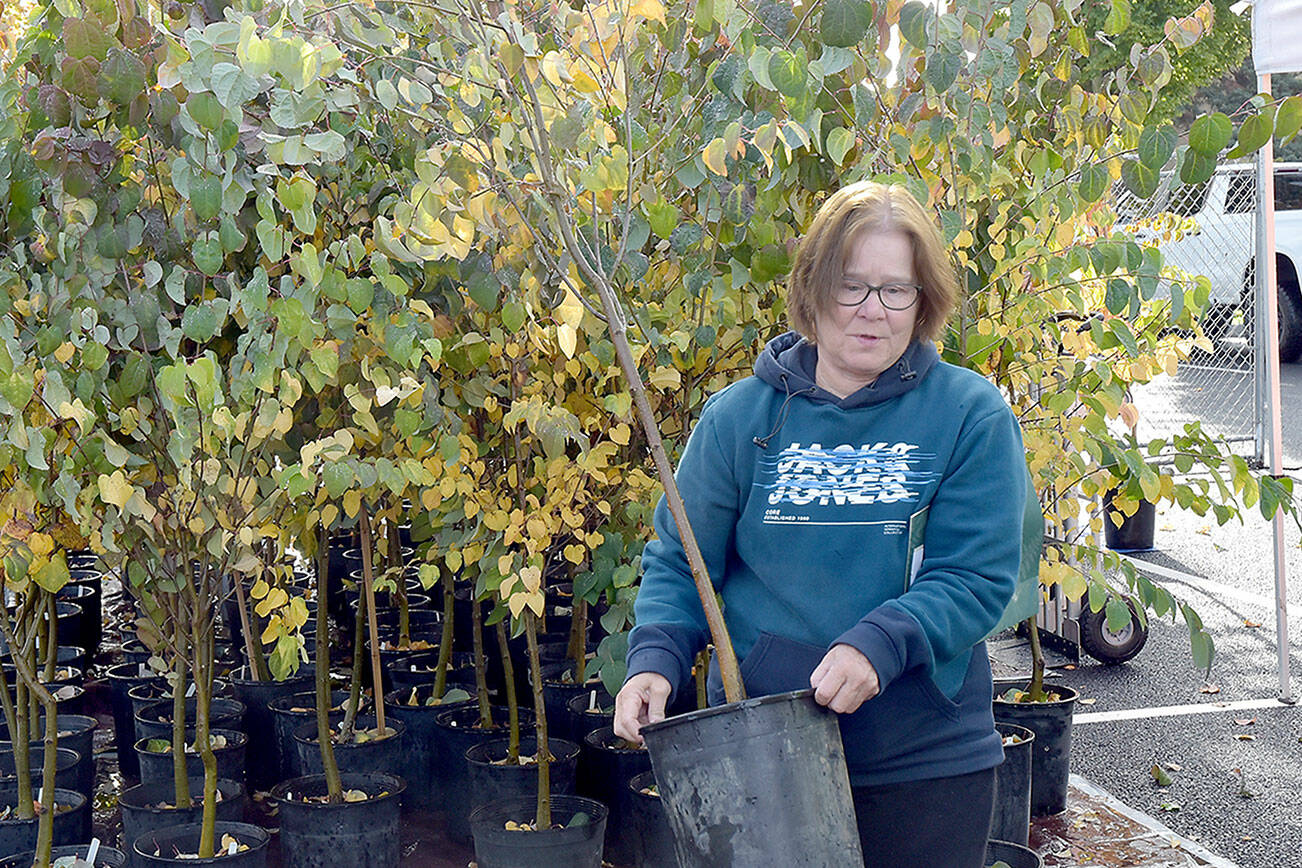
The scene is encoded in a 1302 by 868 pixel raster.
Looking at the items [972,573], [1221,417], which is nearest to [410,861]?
[972,573]

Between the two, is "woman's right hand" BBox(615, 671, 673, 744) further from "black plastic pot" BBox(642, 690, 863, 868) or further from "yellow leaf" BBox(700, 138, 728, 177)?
"yellow leaf" BBox(700, 138, 728, 177)

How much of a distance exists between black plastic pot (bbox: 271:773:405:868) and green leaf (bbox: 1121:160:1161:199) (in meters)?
2.05

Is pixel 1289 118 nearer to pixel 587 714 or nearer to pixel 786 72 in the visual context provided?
pixel 786 72

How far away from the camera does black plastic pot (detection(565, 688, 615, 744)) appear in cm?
328

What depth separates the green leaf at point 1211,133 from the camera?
1809mm

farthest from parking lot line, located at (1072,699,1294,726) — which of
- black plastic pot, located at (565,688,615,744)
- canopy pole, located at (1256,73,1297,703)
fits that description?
black plastic pot, located at (565,688,615,744)

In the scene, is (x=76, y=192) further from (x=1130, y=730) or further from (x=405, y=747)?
(x=1130, y=730)

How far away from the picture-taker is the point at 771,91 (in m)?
2.20

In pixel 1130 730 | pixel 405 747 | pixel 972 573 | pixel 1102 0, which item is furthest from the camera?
Answer: pixel 1130 730

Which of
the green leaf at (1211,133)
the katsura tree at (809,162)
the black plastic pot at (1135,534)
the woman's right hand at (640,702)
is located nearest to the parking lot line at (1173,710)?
the katsura tree at (809,162)

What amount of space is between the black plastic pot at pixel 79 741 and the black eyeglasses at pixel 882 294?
248cm

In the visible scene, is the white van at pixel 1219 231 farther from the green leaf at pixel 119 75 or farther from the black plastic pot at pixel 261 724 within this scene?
the green leaf at pixel 119 75

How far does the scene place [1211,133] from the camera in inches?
71.5

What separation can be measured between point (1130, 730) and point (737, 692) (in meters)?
3.01
